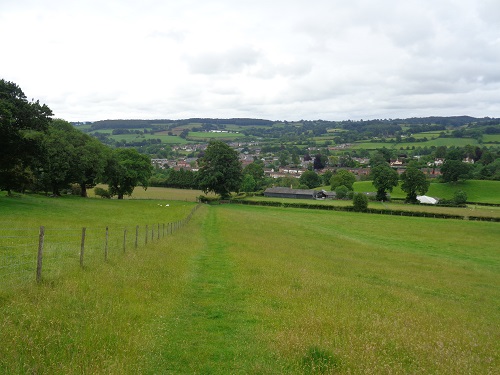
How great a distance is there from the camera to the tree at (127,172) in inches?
3174

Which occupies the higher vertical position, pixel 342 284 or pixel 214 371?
pixel 214 371

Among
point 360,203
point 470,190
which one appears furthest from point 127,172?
point 470,190

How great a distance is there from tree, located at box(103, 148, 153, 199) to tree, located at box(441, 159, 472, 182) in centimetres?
10026

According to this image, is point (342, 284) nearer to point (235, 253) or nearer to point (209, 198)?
point (235, 253)

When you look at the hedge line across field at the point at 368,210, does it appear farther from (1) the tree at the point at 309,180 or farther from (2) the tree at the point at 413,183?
(1) the tree at the point at 309,180

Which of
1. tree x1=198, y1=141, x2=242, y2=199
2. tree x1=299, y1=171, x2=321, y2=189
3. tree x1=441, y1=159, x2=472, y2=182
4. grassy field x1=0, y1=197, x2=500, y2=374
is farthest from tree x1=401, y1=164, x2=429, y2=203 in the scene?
grassy field x1=0, y1=197, x2=500, y2=374

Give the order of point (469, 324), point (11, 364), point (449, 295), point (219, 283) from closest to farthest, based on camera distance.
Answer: point (11, 364)
point (469, 324)
point (219, 283)
point (449, 295)

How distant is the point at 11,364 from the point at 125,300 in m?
4.03

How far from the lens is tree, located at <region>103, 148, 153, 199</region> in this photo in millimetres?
80625

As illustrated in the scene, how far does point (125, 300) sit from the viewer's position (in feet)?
33.2

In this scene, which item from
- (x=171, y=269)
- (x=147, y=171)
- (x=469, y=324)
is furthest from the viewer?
(x=147, y=171)

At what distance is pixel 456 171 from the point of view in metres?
131

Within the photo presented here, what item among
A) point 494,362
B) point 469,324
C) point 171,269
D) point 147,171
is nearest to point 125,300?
point 171,269

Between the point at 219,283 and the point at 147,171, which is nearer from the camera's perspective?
the point at 219,283
